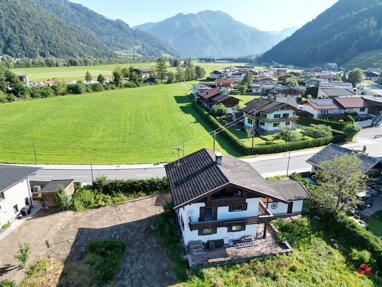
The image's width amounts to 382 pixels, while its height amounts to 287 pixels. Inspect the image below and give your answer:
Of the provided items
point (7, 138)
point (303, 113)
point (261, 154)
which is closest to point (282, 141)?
point (261, 154)

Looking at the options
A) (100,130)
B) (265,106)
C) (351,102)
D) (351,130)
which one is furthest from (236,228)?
(351,102)

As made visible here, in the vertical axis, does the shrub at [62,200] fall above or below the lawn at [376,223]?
above

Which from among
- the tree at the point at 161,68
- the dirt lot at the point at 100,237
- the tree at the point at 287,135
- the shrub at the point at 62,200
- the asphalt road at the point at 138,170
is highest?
the tree at the point at 161,68

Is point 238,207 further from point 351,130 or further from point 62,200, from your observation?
point 351,130

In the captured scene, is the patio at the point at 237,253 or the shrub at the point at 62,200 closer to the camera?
the patio at the point at 237,253

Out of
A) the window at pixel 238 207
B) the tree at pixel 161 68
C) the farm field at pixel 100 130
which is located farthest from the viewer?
the tree at pixel 161 68

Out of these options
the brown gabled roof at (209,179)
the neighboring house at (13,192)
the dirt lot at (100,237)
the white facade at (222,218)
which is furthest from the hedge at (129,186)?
the white facade at (222,218)

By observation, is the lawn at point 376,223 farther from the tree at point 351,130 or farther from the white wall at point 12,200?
the white wall at point 12,200
